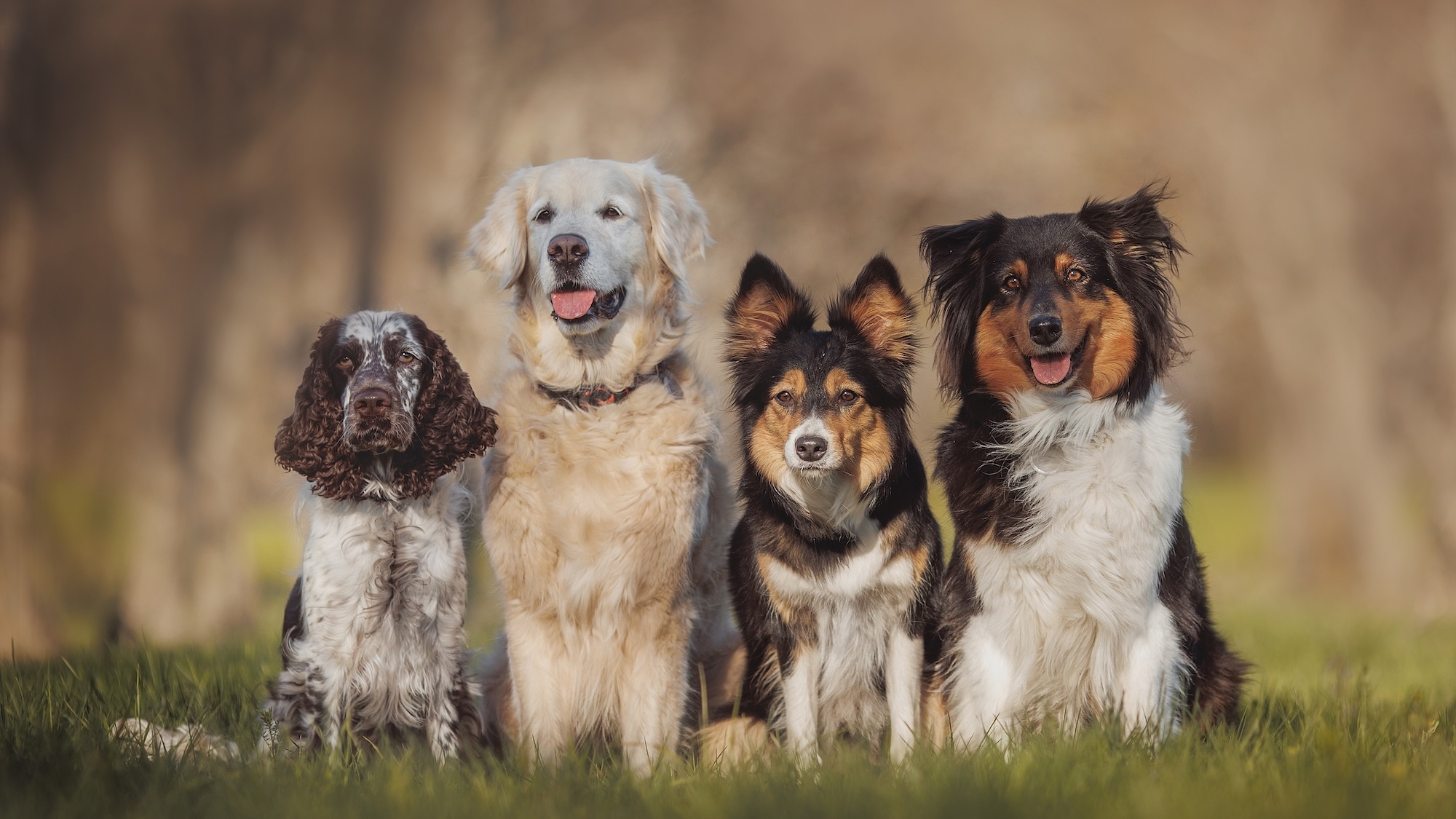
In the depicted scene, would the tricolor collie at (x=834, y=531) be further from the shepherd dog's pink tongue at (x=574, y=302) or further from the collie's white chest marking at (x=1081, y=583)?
the shepherd dog's pink tongue at (x=574, y=302)

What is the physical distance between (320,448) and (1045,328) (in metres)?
2.62

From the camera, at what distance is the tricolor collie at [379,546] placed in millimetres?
4148

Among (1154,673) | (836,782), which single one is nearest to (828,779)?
(836,782)

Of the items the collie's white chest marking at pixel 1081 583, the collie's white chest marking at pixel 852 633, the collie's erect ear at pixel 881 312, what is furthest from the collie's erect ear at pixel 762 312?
the collie's white chest marking at pixel 1081 583

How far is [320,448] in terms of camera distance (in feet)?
13.9

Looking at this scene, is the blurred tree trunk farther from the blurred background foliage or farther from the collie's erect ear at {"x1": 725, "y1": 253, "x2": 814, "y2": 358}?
the collie's erect ear at {"x1": 725, "y1": 253, "x2": 814, "y2": 358}

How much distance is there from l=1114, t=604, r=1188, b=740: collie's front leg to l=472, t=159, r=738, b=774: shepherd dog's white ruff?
166 centimetres

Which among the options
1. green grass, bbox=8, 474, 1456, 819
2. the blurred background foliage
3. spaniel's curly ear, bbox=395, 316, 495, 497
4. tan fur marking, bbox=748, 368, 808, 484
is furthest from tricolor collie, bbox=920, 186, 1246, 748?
the blurred background foliage

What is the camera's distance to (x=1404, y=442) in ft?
38.0

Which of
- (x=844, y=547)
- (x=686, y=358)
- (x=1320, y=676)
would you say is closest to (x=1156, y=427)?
(x=844, y=547)

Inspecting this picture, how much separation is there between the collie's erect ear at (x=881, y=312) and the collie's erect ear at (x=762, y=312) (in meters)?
0.19

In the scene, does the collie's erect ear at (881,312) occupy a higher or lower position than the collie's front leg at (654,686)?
higher

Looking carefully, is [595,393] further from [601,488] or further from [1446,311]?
[1446,311]

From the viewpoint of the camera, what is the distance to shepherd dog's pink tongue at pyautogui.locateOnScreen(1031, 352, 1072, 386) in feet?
13.4
